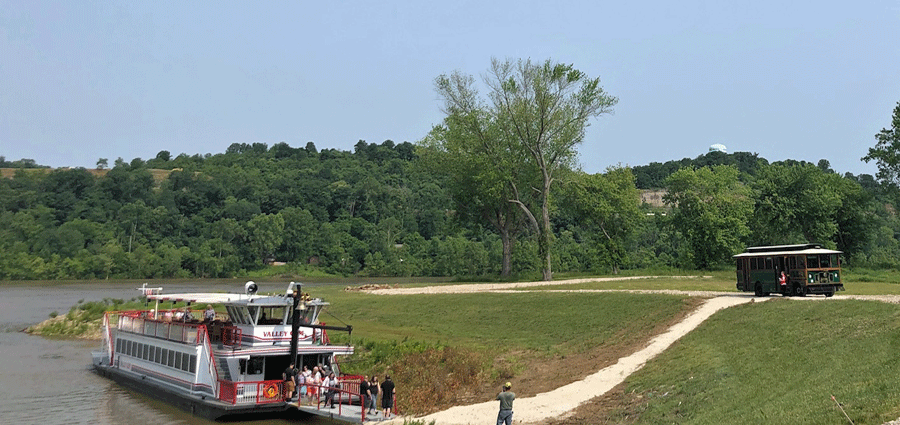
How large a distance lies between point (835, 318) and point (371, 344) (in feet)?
71.8

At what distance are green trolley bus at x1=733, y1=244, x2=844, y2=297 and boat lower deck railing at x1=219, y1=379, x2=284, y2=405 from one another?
26.8 meters

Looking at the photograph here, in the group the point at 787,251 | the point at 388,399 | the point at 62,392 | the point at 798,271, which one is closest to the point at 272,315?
the point at 388,399

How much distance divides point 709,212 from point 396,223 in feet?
320

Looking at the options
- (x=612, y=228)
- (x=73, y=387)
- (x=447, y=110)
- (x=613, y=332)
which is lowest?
(x=73, y=387)

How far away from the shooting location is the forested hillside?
76.9 m

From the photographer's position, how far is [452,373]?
108ft

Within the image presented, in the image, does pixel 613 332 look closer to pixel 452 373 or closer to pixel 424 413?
pixel 452 373

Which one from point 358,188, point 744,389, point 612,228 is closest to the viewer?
point 744,389

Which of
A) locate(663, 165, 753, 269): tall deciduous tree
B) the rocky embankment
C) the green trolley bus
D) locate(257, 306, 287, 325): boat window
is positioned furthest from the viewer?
locate(663, 165, 753, 269): tall deciduous tree

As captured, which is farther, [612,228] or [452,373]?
[612,228]

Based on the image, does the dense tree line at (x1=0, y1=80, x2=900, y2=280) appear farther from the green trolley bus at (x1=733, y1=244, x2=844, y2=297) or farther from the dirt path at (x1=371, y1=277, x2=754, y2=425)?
the dirt path at (x1=371, y1=277, x2=754, y2=425)

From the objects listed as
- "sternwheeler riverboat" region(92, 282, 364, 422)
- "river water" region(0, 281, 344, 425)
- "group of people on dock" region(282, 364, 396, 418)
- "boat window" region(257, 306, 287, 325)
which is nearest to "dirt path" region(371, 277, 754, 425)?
"group of people on dock" region(282, 364, 396, 418)

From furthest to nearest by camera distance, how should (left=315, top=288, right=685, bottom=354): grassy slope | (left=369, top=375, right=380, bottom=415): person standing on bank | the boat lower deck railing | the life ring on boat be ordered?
(left=315, top=288, right=685, bottom=354): grassy slope, the life ring on boat, the boat lower deck railing, (left=369, top=375, right=380, bottom=415): person standing on bank

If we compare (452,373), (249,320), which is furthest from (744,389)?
(249,320)
